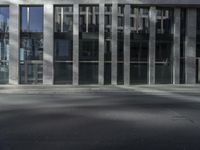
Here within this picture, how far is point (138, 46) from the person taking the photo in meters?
34.2

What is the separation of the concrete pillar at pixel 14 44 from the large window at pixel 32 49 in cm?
56

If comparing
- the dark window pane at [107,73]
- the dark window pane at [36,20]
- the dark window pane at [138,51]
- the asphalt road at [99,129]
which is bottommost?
the asphalt road at [99,129]

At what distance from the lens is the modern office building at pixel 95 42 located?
3356 centimetres

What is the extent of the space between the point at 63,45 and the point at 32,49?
318 centimetres

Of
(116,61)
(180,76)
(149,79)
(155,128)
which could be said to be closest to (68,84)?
(116,61)

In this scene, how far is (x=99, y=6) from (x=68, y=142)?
2755 cm

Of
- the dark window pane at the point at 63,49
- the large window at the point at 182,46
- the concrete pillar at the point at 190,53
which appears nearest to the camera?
the dark window pane at the point at 63,49

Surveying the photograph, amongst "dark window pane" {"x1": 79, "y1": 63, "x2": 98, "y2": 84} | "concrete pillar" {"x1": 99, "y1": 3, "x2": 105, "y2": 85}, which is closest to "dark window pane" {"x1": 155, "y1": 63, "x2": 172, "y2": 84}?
"concrete pillar" {"x1": 99, "y1": 3, "x2": 105, "y2": 85}

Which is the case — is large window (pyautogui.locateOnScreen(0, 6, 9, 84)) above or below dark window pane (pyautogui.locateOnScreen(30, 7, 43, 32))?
below

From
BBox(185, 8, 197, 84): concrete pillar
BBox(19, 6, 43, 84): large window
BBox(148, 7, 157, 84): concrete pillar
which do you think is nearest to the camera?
→ BBox(19, 6, 43, 84): large window

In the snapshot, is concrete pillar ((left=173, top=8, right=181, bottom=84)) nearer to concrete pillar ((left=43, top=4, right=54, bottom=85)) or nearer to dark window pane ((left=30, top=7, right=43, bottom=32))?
concrete pillar ((left=43, top=4, right=54, bottom=85))

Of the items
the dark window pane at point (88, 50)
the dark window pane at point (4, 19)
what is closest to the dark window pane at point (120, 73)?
the dark window pane at point (88, 50)

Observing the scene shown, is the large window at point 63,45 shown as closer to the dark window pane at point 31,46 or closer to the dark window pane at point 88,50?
the dark window pane at point 88,50

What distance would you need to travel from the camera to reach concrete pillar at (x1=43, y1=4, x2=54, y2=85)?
33.3 meters
